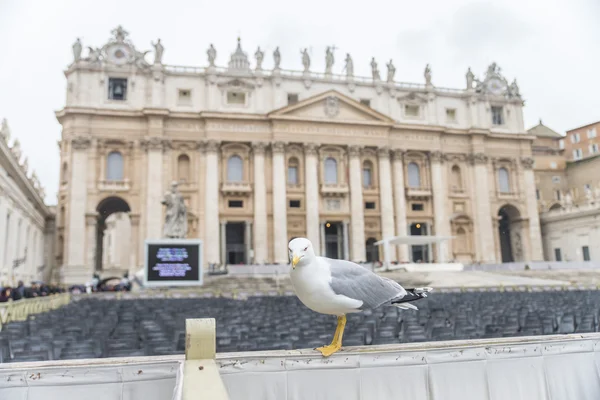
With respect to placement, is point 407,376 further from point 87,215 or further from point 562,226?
point 562,226

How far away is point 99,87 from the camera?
4400 centimetres

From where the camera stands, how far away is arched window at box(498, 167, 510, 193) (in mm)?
52781

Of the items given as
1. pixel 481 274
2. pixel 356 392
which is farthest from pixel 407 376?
pixel 481 274

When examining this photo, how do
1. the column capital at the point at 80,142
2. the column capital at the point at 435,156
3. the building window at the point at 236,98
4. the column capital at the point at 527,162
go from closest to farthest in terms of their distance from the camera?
1. the column capital at the point at 80,142
2. the building window at the point at 236,98
3. the column capital at the point at 435,156
4. the column capital at the point at 527,162

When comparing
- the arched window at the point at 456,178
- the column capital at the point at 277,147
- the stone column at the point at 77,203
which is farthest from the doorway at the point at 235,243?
the arched window at the point at 456,178

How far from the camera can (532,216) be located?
51438 mm

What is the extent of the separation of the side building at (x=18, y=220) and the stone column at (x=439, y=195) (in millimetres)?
35291

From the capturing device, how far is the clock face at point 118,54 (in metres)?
45.0

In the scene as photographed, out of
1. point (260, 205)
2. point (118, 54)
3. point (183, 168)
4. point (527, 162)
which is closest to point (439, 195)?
point (527, 162)

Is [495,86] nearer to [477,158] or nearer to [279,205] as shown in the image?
[477,158]

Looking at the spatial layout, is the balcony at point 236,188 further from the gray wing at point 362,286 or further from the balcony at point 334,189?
the gray wing at point 362,286

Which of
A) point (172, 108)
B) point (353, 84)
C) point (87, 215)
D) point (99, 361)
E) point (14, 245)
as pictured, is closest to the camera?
point (99, 361)

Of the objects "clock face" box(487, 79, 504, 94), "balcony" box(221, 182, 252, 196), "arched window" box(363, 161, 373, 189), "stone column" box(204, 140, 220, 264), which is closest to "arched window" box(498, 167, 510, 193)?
"clock face" box(487, 79, 504, 94)

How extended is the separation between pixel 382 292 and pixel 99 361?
2.05 m
